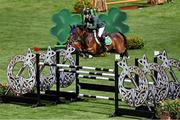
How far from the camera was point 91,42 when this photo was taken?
104 ft

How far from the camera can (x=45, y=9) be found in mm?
51188

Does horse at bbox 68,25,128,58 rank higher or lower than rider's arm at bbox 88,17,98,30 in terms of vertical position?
lower

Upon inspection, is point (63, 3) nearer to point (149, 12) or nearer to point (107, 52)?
point (149, 12)

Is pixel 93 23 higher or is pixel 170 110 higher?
pixel 93 23

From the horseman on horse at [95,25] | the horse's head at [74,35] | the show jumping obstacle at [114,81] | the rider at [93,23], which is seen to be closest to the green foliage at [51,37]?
the show jumping obstacle at [114,81]

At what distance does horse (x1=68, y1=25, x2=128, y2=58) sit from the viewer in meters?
31.4

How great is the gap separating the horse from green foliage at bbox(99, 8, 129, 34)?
1.37ft

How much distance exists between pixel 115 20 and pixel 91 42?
1713 mm

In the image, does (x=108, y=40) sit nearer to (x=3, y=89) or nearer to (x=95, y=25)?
(x=95, y=25)

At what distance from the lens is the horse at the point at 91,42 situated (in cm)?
→ 3139

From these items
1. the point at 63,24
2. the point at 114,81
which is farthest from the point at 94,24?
the point at 114,81

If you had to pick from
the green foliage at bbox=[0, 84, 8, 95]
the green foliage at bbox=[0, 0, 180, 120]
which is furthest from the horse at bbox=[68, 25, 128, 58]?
the green foliage at bbox=[0, 84, 8, 95]

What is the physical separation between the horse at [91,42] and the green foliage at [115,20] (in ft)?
1.37

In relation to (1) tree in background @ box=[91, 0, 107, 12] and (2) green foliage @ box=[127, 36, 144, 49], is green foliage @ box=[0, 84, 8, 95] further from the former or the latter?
(1) tree in background @ box=[91, 0, 107, 12]
